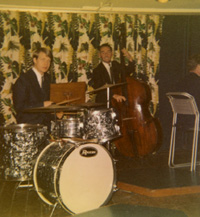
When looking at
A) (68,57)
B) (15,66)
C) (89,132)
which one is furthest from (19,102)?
(68,57)

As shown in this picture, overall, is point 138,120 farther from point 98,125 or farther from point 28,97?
point 28,97

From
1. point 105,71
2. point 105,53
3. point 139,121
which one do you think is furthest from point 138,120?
point 105,53

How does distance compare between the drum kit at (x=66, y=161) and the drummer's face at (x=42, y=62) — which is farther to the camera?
the drummer's face at (x=42, y=62)

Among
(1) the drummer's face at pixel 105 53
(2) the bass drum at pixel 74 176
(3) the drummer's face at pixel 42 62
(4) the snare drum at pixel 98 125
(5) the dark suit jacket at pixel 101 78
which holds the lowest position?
(2) the bass drum at pixel 74 176

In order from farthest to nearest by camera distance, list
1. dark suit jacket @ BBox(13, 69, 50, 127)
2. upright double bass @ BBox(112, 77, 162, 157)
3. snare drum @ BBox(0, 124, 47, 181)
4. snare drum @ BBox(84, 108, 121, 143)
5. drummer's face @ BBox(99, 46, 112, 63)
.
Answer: drummer's face @ BBox(99, 46, 112, 63)
upright double bass @ BBox(112, 77, 162, 157)
dark suit jacket @ BBox(13, 69, 50, 127)
snare drum @ BBox(84, 108, 121, 143)
snare drum @ BBox(0, 124, 47, 181)

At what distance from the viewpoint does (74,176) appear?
2.50 meters

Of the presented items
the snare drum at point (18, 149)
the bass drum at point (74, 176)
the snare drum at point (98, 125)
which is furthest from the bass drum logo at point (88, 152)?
the snare drum at point (18, 149)

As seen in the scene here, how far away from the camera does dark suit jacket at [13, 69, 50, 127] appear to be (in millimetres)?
3537

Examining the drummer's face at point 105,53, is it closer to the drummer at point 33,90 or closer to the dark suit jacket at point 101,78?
the dark suit jacket at point 101,78

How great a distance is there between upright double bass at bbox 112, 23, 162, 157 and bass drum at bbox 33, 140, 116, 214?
1.29 meters

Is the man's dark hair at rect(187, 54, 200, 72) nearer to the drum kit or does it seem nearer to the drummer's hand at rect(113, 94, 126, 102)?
the drummer's hand at rect(113, 94, 126, 102)

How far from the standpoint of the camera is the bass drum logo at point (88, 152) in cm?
252

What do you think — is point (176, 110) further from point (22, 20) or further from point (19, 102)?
point (22, 20)

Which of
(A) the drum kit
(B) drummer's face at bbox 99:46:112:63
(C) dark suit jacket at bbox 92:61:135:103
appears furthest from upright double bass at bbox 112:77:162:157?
(A) the drum kit
